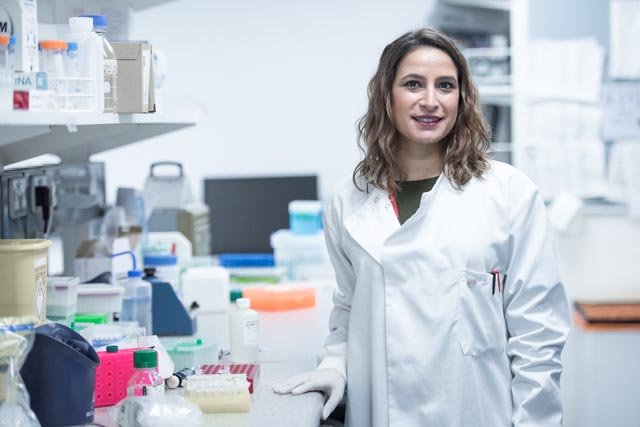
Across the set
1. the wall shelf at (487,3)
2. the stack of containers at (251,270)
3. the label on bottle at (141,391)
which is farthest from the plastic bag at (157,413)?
the wall shelf at (487,3)

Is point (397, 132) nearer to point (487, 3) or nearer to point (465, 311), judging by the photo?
point (465, 311)

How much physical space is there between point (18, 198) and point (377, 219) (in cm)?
83

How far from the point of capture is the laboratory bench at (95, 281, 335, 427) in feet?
5.49

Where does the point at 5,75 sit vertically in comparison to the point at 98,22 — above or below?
below

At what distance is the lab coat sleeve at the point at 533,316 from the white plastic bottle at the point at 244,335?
22.1 inches

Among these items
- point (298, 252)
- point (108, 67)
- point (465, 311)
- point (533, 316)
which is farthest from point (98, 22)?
point (298, 252)

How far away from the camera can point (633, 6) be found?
397 cm

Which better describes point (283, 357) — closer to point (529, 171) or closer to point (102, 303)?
point (102, 303)

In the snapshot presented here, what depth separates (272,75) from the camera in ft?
15.8

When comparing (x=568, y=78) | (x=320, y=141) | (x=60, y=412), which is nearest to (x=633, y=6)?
(x=568, y=78)

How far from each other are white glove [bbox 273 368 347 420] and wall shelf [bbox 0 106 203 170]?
0.63 m

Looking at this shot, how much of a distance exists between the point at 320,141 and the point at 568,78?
1.34 meters

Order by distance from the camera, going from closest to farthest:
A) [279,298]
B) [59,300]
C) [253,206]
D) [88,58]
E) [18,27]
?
[18,27]
[88,58]
[59,300]
[279,298]
[253,206]

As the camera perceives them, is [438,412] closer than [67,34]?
No
